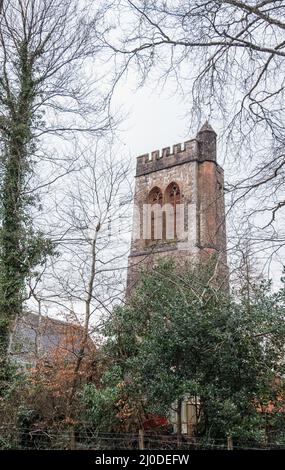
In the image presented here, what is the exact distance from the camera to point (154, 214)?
2353 centimetres

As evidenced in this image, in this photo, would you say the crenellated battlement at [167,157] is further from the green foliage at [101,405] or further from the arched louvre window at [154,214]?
the green foliage at [101,405]

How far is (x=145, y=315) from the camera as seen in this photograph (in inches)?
358

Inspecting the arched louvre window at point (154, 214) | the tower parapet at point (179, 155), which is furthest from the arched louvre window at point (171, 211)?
the tower parapet at point (179, 155)

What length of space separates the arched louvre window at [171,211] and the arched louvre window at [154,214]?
345 mm

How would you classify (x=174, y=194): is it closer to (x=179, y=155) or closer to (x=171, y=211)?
(x=171, y=211)

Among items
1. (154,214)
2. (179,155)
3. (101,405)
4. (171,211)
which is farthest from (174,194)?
(101,405)

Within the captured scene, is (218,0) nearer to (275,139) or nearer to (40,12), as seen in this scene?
(275,139)

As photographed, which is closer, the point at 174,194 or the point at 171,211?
the point at 171,211

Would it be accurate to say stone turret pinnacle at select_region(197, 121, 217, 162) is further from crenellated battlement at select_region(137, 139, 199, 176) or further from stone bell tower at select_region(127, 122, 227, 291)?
crenellated battlement at select_region(137, 139, 199, 176)

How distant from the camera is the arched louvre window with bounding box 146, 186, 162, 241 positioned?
22.5m

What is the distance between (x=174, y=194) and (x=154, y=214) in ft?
4.83

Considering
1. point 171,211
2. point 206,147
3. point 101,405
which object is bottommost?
point 101,405

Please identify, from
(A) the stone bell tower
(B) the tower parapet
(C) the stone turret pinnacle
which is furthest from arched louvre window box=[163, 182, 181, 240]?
(C) the stone turret pinnacle

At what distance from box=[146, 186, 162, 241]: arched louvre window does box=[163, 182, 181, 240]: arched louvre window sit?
0.35 m
